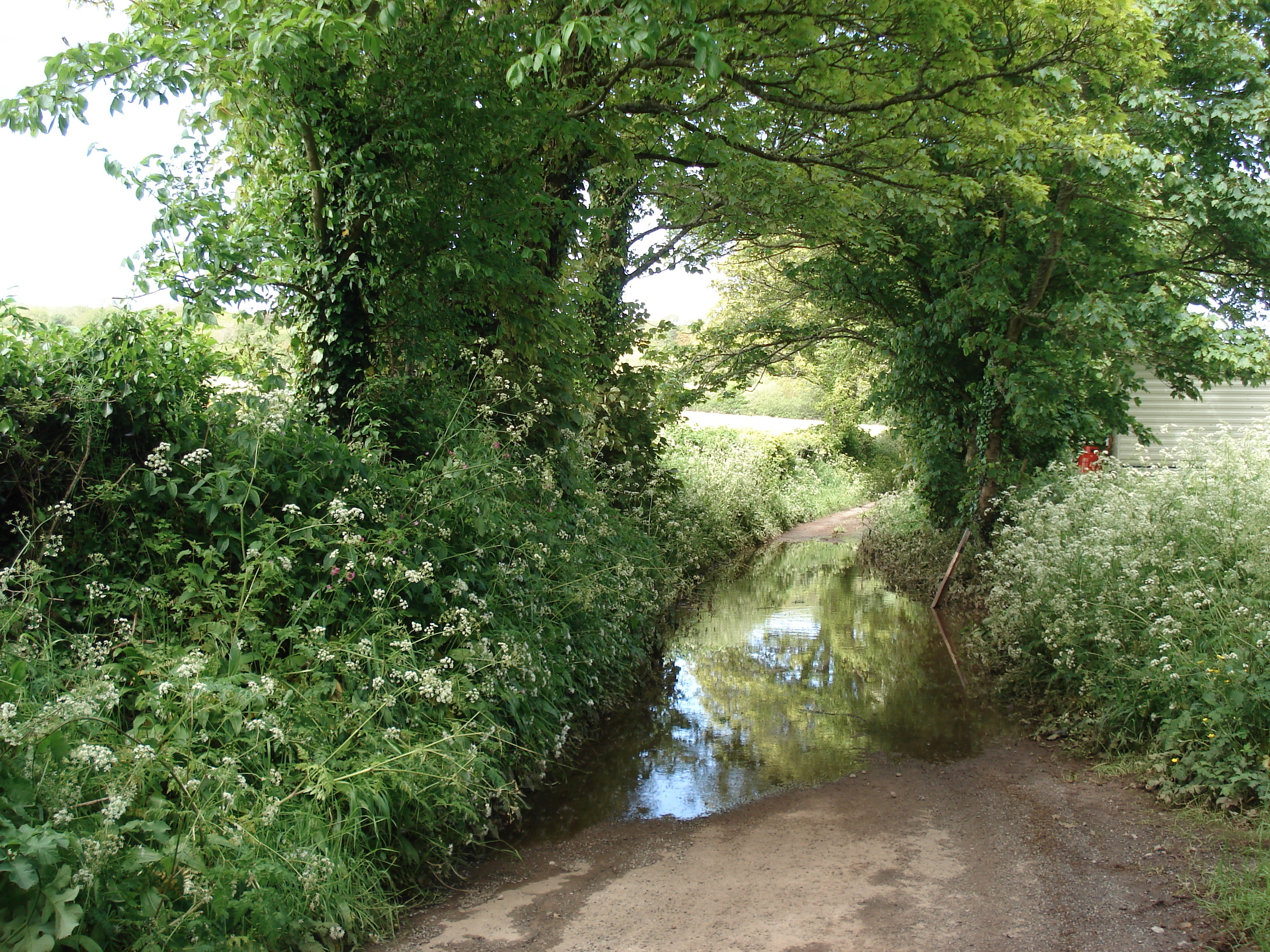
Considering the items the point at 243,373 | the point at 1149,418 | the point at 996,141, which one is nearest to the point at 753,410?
the point at 1149,418

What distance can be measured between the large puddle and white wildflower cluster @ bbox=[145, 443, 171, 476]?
10.2ft

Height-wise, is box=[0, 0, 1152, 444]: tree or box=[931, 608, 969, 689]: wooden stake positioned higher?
box=[0, 0, 1152, 444]: tree

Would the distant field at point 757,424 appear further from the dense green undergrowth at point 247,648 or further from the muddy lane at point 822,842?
the dense green undergrowth at point 247,648

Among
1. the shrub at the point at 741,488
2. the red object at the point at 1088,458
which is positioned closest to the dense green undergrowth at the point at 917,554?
the red object at the point at 1088,458

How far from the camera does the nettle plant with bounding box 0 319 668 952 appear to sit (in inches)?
131

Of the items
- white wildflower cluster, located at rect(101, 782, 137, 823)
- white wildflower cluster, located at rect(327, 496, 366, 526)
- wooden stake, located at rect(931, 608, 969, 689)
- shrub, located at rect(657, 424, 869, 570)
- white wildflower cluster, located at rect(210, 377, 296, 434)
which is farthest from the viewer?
shrub, located at rect(657, 424, 869, 570)

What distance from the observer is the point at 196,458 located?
487 cm

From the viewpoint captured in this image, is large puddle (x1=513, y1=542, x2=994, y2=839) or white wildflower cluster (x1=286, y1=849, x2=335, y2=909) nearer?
white wildflower cluster (x1=286, y1=849, x2=335, y2=909)

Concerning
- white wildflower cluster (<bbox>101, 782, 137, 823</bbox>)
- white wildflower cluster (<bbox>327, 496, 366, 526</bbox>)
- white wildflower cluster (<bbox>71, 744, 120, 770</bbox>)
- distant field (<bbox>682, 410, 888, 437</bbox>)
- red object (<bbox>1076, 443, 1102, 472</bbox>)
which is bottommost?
white wildflower cluster (<bbox>101, 782, 137, 823</bbox>)

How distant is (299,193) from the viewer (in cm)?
694

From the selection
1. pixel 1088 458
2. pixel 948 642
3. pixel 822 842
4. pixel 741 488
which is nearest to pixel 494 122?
pixel 822 842

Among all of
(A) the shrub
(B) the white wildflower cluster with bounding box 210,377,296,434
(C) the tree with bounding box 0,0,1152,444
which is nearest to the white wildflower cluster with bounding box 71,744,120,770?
(B) the white wildflower cluster with bounding box 210,377,296,434

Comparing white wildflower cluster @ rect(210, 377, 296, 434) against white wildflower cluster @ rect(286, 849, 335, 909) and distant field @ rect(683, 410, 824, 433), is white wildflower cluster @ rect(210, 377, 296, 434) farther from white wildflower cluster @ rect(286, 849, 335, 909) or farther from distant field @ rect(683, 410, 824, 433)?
distant field @ rect(683, 410, 824, 433)

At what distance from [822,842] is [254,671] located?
3491 mm
